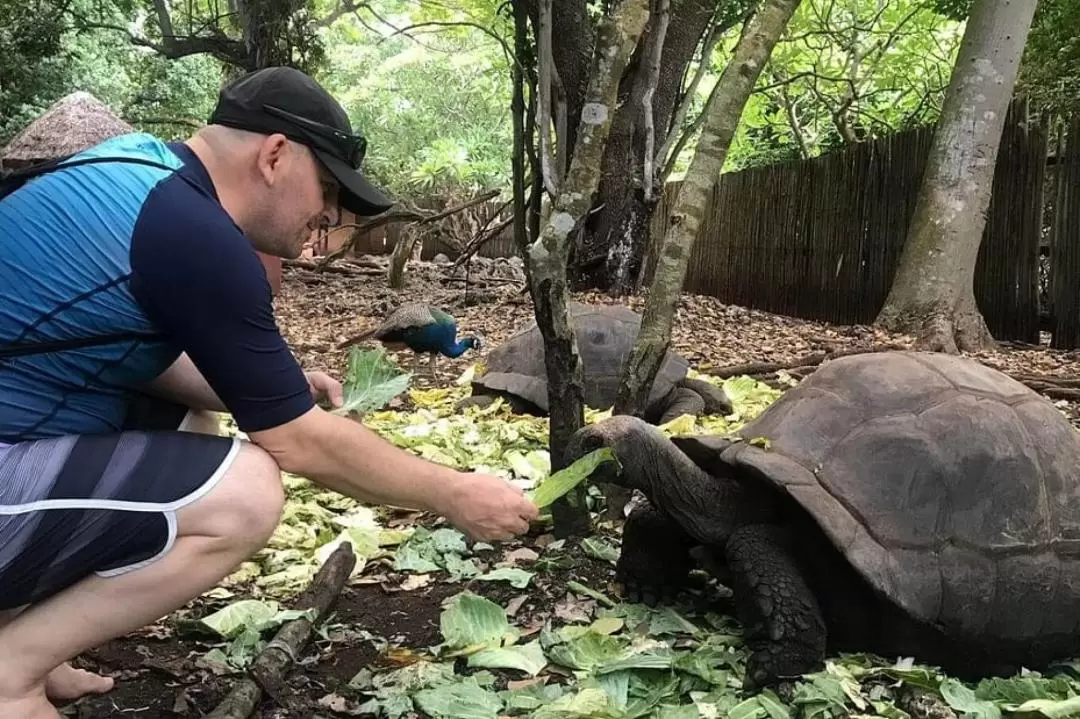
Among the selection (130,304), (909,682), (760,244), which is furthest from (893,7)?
(130,304)

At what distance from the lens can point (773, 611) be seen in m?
2.63

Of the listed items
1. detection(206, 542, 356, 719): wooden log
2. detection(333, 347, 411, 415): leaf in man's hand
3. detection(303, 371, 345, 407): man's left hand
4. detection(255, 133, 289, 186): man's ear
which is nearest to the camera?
detection(255, 133, 289, 186): man's ear

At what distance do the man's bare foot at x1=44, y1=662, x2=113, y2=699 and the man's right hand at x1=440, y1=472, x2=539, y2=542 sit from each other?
44.6 inches

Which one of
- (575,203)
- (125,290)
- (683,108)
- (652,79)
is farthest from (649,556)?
(683,108)

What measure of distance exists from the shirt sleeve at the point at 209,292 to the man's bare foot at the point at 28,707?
0.75 metres

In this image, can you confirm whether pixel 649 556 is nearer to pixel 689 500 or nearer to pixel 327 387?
pixel 689 500

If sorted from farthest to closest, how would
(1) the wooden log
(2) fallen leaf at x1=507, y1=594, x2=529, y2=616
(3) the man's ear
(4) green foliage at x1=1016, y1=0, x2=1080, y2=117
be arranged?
(4) green foliage at x1=1016, y1=0, x2=1080, y2=117, (2) fallen leaf at x1=507, y1=594, x2=529, y2=616, (1) the wooden log, (3) the man's ear

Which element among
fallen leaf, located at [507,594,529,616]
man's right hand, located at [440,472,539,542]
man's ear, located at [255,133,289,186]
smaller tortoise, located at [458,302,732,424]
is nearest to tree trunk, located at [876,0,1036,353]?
smaller tortoise, located at [458,302,732,424]

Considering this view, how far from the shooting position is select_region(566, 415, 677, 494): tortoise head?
9.46 ft

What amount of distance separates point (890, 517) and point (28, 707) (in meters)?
2.23

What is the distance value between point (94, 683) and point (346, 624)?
0.81 metres

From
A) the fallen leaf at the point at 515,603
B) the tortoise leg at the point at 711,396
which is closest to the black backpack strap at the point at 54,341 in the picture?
the fallen leaf at the point at 515,603

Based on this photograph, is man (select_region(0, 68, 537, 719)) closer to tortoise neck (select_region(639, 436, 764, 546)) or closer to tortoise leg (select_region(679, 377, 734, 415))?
tortoise neck (select_region(639, 436, 764, 546))

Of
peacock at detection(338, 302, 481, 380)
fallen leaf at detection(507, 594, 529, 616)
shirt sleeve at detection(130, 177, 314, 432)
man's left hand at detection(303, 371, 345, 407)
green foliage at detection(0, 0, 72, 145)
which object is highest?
green foliage at detection(0, 0, 72, 145)
